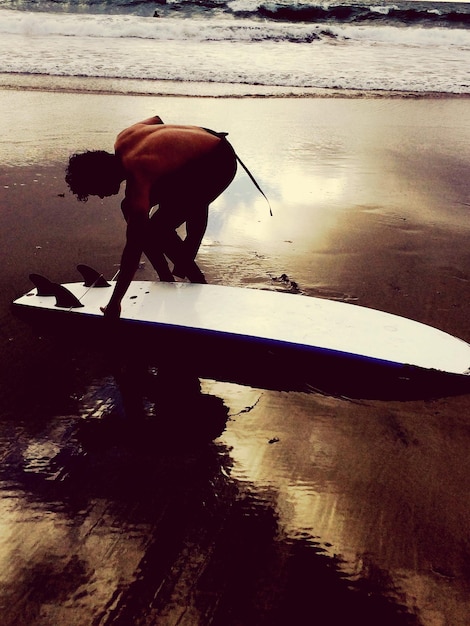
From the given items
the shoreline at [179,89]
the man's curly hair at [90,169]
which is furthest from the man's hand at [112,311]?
the shoreline at [179,89]

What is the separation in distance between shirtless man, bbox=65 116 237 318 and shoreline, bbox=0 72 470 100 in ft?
20.1

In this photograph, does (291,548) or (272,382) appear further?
(272,382)

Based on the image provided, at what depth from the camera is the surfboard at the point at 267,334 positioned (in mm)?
2605

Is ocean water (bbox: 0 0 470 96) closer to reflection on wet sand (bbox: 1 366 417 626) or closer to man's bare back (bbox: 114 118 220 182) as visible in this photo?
man's bare back (bbox: 114 118 220 182)

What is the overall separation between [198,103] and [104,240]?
4903mm

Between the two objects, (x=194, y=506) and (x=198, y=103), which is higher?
(x=198, y=103)

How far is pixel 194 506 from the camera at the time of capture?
194cm

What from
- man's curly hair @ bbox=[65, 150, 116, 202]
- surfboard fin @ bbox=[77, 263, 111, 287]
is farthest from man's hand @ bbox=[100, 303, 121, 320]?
man's curly hair @ bbox=[65, 150, 116, 202]

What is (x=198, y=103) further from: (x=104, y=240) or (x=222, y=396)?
(x=222, y=396)

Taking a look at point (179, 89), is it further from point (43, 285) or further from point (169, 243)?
point (43, 285)

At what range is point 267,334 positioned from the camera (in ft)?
9.05

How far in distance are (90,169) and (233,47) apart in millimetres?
12974

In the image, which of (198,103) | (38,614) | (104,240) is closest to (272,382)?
(38,614)

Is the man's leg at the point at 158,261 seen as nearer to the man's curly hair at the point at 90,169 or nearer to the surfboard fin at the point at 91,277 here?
the surfboard fin at the point at 91,277
